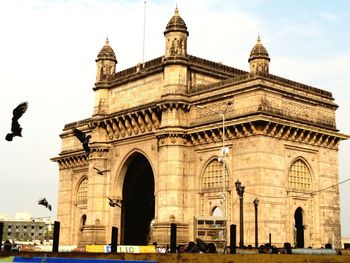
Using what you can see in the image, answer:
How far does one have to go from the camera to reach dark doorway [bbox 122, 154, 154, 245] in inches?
1980

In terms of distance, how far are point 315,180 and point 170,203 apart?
10.8 m

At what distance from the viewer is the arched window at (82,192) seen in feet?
191

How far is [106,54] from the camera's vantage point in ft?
174

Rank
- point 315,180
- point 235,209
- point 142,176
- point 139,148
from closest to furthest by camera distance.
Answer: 1. point 235,209
2. point 315,180
3. point 139,148
4. point 142,176

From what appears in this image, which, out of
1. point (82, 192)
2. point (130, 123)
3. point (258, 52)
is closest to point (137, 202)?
point (130, 123)

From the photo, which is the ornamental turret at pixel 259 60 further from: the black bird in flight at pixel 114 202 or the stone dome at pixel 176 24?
the black bird in flight at pixel 114 202

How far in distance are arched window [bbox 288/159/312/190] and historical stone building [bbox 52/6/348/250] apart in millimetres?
76

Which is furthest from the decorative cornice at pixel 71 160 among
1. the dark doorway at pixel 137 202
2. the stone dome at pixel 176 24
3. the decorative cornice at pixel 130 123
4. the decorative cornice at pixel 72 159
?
the stone dome at pixel 176 24

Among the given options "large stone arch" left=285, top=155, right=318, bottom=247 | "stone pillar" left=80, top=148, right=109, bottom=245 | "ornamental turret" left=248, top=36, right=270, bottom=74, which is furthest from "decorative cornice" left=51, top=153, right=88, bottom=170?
"large stone arch" left=285, top=155, right=318, bottom=247

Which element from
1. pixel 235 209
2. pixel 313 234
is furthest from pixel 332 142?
pixel 235 209

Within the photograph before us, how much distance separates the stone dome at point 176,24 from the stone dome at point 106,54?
338 inches

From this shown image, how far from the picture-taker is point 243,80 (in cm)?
4084

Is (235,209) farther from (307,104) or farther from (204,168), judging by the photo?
(307,104)

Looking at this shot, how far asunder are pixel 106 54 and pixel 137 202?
13685mm
